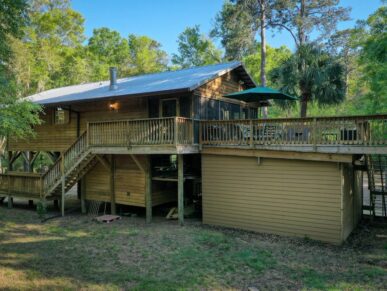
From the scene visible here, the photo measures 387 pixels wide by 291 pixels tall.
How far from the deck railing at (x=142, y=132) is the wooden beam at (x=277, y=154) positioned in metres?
1.03

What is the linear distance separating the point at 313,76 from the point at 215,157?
319 inches

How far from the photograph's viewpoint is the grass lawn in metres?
6.69

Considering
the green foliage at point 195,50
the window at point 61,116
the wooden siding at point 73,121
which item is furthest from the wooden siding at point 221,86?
the green foliage at point 195,50

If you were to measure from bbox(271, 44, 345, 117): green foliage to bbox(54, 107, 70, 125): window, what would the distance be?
11242 mm

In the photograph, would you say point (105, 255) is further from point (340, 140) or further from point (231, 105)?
point (231, 105)

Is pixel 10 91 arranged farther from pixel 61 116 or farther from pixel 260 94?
pixel 260 94

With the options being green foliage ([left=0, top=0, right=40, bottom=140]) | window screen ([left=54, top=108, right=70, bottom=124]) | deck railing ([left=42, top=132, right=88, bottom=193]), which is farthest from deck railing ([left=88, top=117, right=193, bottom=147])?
window screen ([left=54, top=108, right=70, bottom=124])

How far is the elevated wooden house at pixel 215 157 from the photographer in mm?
9398

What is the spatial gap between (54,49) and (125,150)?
26073 millimetres

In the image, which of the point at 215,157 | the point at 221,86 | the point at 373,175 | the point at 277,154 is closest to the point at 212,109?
the point at 221,86

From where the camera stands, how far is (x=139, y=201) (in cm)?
1323

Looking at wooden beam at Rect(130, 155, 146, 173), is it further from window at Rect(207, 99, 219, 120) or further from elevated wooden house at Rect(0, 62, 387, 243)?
window at Rect(207, 99, 219, 120)

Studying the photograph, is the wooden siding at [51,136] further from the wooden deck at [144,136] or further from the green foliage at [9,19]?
the green foliage at [9,19]

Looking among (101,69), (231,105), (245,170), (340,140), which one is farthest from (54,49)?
(340,140)
